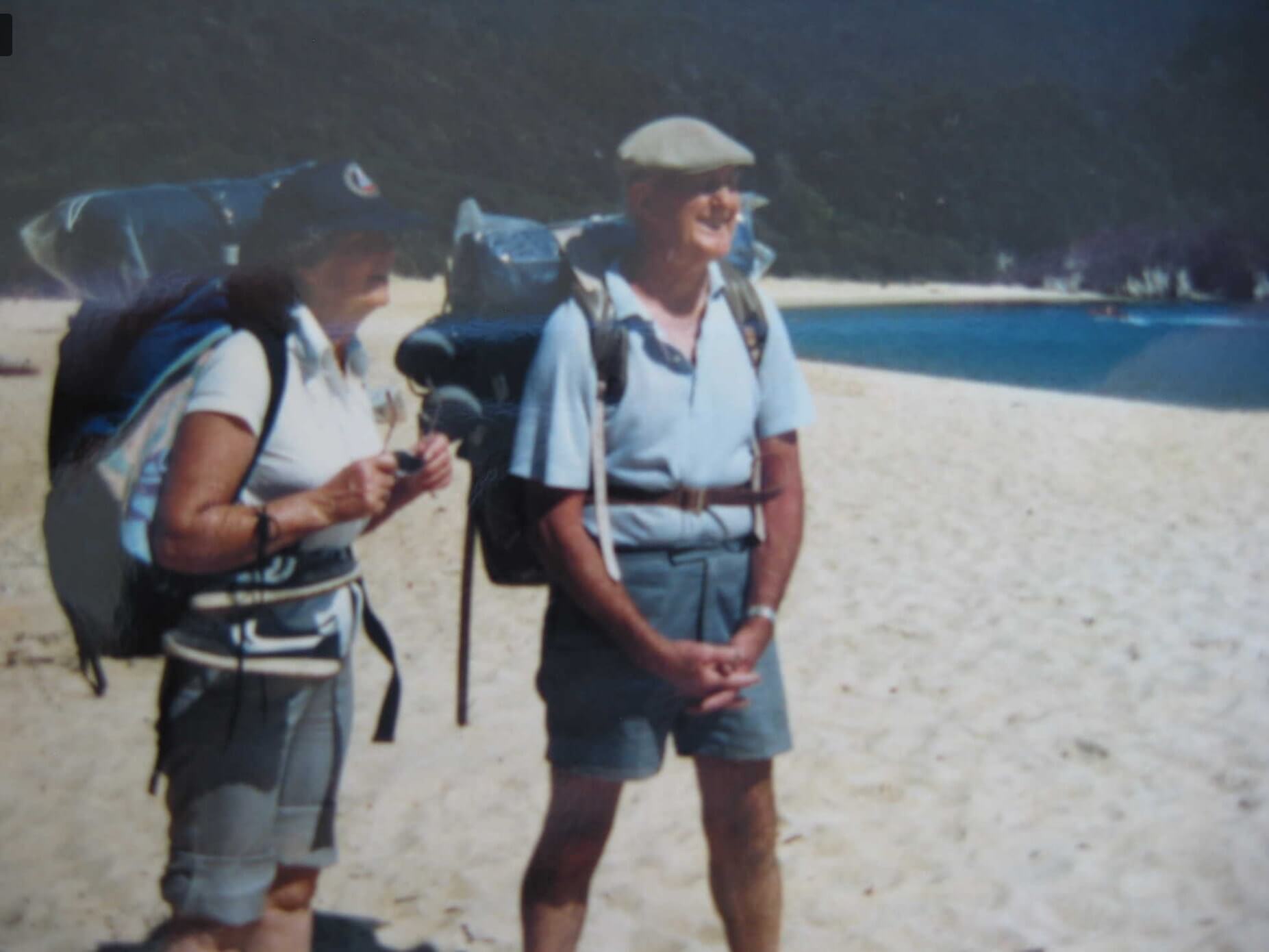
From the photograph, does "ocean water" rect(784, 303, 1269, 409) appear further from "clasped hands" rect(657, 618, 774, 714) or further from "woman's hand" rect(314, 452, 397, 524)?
"woman's hand" rect(314, 452, 397, 524)

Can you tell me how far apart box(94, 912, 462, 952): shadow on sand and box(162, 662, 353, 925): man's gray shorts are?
74cm

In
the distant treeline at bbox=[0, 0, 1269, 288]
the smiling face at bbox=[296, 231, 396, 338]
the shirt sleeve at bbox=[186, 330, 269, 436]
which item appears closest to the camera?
the shirt sleeve at bbox=[186, 330, 269, 436]

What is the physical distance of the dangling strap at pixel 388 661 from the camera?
1688 mm

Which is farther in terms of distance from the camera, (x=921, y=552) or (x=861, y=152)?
(x=921, y=552)

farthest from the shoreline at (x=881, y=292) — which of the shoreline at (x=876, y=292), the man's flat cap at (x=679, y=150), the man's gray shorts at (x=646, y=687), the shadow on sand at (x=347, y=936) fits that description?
the shadow on sand at (x=347, y=936)

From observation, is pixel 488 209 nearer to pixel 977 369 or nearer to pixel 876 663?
pixel 977 369

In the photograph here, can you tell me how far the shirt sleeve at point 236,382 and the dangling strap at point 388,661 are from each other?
13.1 inches

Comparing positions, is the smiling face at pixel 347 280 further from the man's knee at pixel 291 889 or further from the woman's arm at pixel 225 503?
the man's knee at pixel 291 889

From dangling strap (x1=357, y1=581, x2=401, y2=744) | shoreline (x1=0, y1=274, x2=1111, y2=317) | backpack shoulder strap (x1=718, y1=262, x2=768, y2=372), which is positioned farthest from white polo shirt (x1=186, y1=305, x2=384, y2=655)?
shoreline (x1=0, y1=274, x2=1111, y2=317)

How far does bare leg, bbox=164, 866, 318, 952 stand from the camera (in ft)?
5.03

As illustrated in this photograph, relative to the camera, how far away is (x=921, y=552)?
16.3 ft

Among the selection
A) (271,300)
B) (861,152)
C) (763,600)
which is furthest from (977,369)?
(271,300)

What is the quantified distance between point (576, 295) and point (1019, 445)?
17.1 ft

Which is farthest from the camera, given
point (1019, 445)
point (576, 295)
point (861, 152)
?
point (1019, 445)
